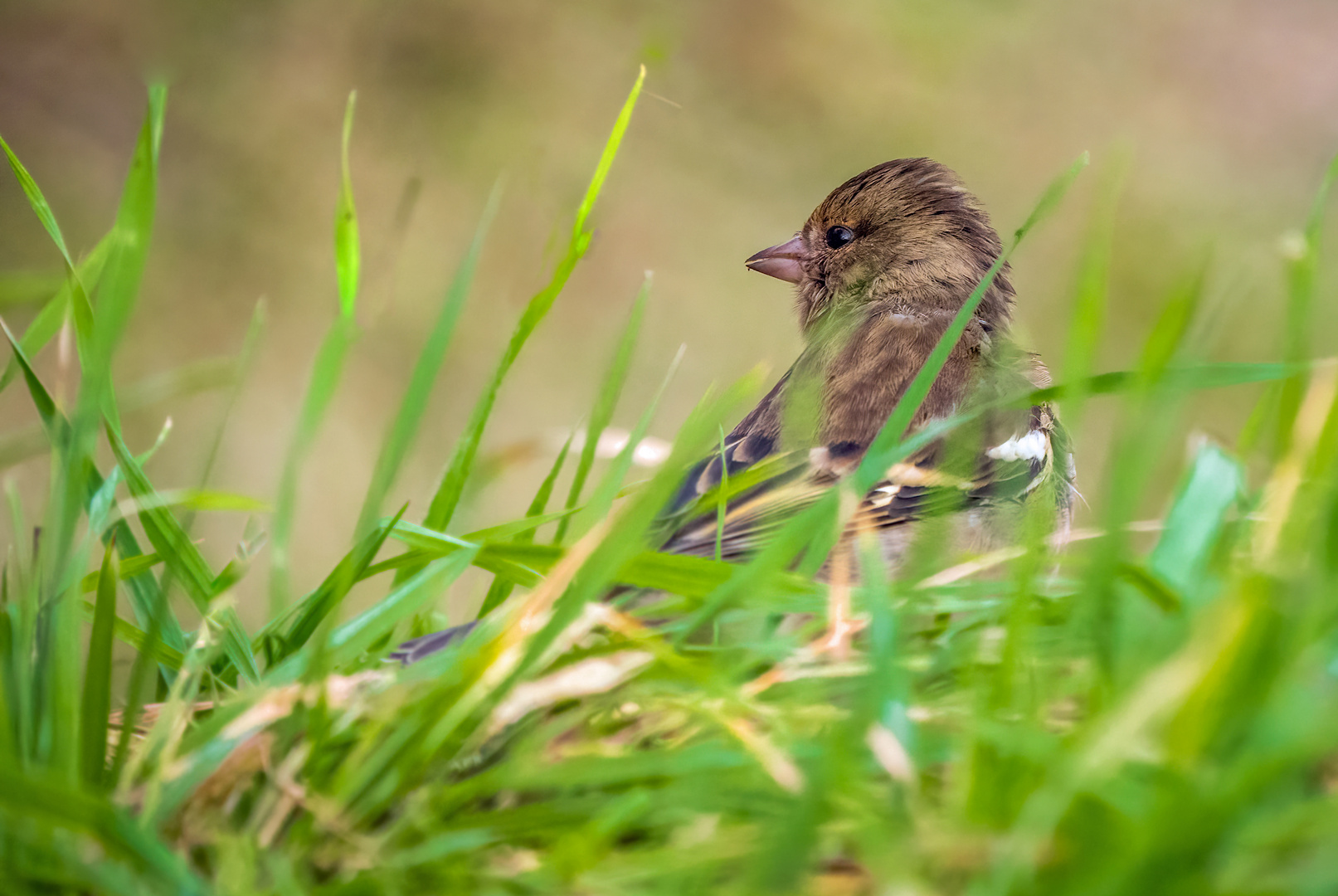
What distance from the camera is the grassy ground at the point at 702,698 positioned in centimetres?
73

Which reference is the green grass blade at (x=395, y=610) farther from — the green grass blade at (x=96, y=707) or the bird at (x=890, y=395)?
the green grass blade at (x=96, y=707)

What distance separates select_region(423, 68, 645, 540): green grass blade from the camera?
134cm

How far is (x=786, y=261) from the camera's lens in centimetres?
329

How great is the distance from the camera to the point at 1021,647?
3.01 ft

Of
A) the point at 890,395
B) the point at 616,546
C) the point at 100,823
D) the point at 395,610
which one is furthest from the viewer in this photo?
the point at 890,395

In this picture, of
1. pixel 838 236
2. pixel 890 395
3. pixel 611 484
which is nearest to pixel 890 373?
pixel 890 395

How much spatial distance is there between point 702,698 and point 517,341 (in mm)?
567

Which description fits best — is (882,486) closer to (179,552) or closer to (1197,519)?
(1197,519)

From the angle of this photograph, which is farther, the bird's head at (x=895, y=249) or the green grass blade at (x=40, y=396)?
the bird's head at (x=895, y=249)

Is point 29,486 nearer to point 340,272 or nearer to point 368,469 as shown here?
point 368,469

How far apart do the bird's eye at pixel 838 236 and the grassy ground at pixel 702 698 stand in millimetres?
2053

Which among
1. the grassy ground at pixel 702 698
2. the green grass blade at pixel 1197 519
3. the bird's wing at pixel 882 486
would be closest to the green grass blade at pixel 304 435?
the grassy ground at pixel 702 698

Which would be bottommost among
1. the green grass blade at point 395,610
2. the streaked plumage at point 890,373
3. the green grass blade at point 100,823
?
the green grass blade at point 100,823

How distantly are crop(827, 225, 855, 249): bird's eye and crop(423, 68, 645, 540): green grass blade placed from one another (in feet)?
6.26
